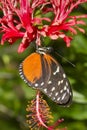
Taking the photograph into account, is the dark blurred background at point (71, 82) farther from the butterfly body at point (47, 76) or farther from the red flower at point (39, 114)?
the red flower at point (39, 114)

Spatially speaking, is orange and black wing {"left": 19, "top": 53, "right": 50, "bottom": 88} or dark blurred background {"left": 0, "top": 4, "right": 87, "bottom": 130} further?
dark blurred background {"left": 0, "top": 4, "right": 87, "bottom": 130}

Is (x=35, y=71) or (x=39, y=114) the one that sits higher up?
(x=35, y=71)

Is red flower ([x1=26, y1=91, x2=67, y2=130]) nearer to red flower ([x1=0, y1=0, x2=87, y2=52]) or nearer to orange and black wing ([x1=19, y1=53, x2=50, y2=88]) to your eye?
orange and black wing ([x1=19, y1=53, x2=50, y2=88])

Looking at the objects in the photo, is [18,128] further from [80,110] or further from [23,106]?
[80,110]

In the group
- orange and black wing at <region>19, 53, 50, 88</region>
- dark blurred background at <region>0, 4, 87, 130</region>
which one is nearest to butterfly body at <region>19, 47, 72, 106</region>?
orange and black wing at <region>19, 53, 50, 88</region>

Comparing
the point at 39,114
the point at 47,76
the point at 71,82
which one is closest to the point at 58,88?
the point at 47,76

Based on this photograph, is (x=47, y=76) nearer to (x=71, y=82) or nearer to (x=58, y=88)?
(x=58, y=88)

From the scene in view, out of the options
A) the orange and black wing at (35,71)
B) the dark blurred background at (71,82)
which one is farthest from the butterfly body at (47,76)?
the dark blurred background at (71,82)

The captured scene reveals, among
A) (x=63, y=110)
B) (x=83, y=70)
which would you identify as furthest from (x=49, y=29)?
(x=63, y=110)
